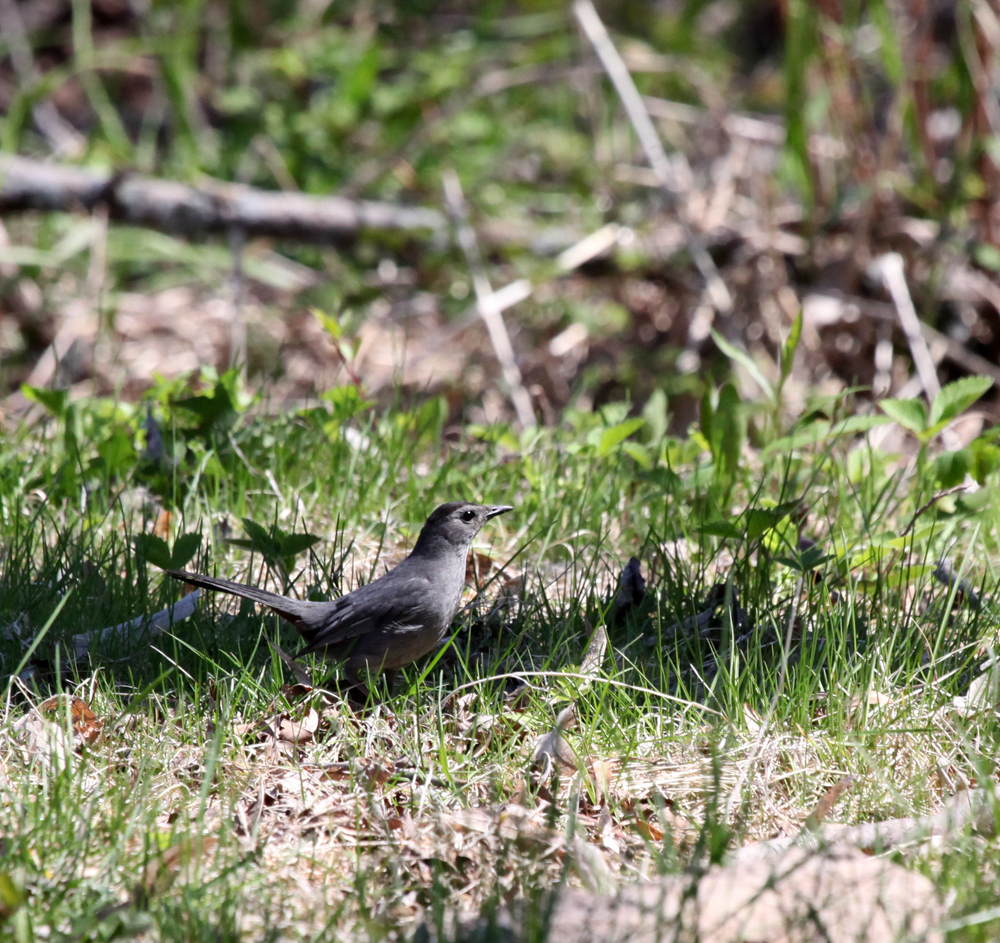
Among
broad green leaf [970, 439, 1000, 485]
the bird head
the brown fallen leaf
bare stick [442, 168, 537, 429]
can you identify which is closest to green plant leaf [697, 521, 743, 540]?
the bird head

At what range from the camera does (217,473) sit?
4059 millimetres

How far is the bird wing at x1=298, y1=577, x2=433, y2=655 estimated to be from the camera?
3057 mm

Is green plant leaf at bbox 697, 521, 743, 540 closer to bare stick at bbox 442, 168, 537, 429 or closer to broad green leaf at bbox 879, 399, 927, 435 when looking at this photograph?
broad green leaf at bbox 879, 399, 927, 435

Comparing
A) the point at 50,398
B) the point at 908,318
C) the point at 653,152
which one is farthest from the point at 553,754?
the point at 653,152

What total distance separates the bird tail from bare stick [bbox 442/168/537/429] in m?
2.58

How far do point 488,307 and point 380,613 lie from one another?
10.7 ft

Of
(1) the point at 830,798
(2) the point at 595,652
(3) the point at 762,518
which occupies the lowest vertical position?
(1) the point at 830,798

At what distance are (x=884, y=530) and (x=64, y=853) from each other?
2.80 m

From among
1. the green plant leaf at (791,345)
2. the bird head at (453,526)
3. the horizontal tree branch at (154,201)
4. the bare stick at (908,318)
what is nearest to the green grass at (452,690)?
the bird head at (453,526)

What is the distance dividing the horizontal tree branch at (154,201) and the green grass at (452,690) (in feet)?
8.95

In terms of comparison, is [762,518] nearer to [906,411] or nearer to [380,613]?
[906,411]

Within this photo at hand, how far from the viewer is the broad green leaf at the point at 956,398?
354 centimetres

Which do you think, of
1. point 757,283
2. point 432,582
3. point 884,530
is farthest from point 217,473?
point 757,283

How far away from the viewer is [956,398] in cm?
360
